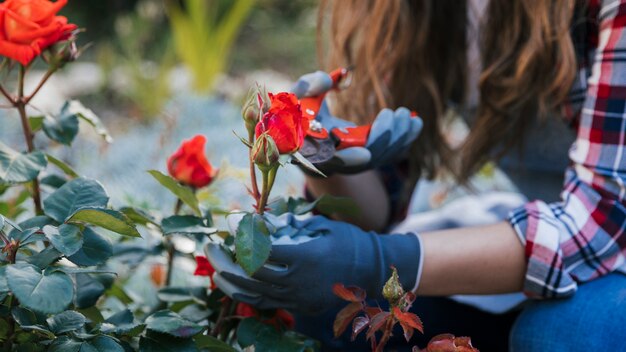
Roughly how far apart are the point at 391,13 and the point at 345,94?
18cm

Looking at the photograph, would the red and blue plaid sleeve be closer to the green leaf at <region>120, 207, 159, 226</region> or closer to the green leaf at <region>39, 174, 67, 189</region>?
the green leaf at <region>120, 207, 159, 226</region>

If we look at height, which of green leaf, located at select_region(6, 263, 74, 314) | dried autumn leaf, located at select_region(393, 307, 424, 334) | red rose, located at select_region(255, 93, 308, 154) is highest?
red rose, located at select_region(255, 93, 308, 154)

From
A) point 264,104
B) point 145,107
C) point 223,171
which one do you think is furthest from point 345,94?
point 145,107

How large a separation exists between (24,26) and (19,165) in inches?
6.0

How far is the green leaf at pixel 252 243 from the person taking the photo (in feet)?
2.35

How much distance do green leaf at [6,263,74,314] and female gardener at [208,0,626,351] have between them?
238mm

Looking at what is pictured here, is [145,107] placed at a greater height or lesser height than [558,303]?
lesser

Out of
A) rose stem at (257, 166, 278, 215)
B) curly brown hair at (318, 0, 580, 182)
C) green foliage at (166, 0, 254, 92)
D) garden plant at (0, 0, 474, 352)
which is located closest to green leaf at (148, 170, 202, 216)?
garden plant at (0, 0, 474, 352)

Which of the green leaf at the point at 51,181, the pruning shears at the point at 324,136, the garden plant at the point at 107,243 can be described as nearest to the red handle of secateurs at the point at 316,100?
the pruning shears at the point at 324,136

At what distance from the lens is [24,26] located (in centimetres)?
77

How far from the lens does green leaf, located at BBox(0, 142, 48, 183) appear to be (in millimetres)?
795

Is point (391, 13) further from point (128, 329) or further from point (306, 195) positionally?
point (128, 329)

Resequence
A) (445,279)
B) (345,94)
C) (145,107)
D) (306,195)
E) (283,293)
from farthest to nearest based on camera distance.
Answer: (145,107), (345,94), (306,195), (445,279), (283,293)

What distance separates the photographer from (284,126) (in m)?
0.69
